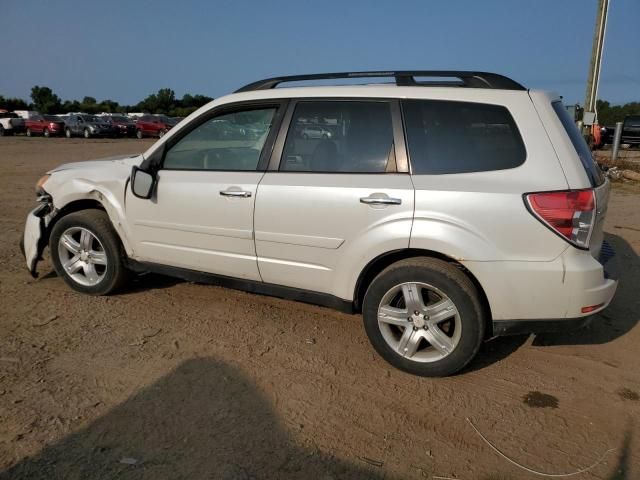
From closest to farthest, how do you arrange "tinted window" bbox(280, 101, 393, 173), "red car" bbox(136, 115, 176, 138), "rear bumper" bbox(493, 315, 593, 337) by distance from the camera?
1. "rear bumper" bbox(493, 315, 593, 337)
2. "tinted window" bbox(280, 101, 393, 173)
3. "red car" bbox(136, 115, 176, 138)

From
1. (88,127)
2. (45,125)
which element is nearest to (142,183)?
(88,127)

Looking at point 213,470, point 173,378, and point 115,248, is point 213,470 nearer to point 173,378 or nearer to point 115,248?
point 173,378

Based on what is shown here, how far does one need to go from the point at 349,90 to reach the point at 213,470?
8.18ft

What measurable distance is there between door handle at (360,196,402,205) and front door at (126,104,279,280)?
33.5 inches

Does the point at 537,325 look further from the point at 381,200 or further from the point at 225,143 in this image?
the point at 225,143

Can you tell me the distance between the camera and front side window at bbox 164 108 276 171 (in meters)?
3.93

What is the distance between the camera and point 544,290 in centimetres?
307

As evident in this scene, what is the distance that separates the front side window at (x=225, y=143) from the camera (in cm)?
393

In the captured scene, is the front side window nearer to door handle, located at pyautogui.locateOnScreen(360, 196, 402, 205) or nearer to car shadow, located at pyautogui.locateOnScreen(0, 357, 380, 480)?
door handle, located at pyautogui.locateOnScreen(360, 196, 402, 205)

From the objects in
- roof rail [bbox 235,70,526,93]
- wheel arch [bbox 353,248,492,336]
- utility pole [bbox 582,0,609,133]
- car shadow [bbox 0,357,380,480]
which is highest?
utility pole [bbox 582,0,609,133]

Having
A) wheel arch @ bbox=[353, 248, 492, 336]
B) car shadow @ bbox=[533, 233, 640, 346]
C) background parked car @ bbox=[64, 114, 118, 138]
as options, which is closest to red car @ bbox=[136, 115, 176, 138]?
background parked car @ bbox=[64, 114, 118, 138]

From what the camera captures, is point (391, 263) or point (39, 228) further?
point (39, 228)

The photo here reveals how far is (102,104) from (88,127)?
4085 centimetres

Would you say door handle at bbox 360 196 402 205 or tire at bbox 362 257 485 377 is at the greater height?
door handle at bbox 360 196 402 205
